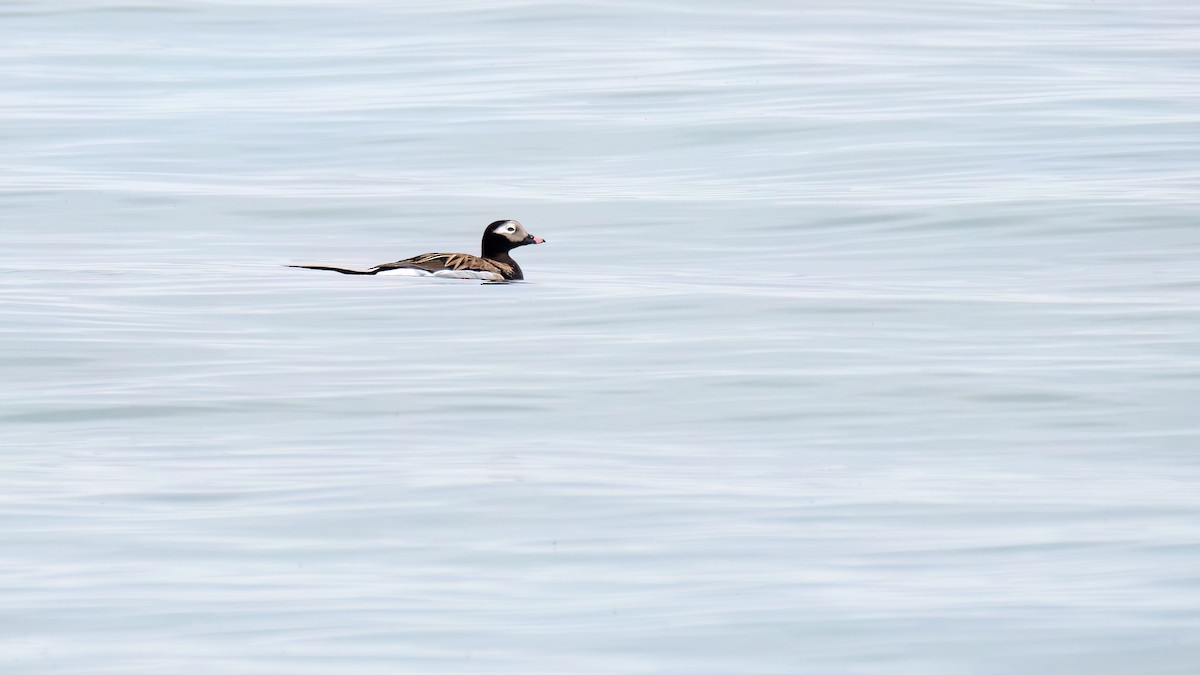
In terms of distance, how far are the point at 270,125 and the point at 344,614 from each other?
48.0ft

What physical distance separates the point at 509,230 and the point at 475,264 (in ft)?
1.75

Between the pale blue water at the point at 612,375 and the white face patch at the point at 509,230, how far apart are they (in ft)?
1.36

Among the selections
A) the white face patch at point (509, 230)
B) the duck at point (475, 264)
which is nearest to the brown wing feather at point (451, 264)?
the duck at point (475, 264)

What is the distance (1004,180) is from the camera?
57.0 feet

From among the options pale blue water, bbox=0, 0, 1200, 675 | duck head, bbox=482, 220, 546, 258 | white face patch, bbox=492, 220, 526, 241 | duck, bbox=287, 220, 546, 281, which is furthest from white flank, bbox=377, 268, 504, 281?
white face patch, bbox=492, 220, 526, 241

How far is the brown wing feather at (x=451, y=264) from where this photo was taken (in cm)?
1377

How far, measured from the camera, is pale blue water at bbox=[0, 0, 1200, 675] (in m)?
6.86

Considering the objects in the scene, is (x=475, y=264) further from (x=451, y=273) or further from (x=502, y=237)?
(x=502, y=237)

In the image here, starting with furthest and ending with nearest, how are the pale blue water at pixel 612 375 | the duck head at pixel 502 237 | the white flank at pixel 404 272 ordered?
the duck head at pixel 502 237
the white flank at pixel 404 272
the pale blue water at pixel 612 375

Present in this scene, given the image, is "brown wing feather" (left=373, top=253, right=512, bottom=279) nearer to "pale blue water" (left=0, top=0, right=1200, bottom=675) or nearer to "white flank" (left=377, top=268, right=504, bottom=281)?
"white flank" (left=377, top=268, right=504, bottom=281)

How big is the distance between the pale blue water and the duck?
166 mm

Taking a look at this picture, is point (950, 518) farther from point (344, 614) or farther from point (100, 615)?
point (100, 615)

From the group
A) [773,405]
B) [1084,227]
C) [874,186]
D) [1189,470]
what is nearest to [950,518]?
[1189,470]

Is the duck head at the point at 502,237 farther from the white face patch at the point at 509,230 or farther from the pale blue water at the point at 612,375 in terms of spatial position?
the pale blue water at the point at 612,375
